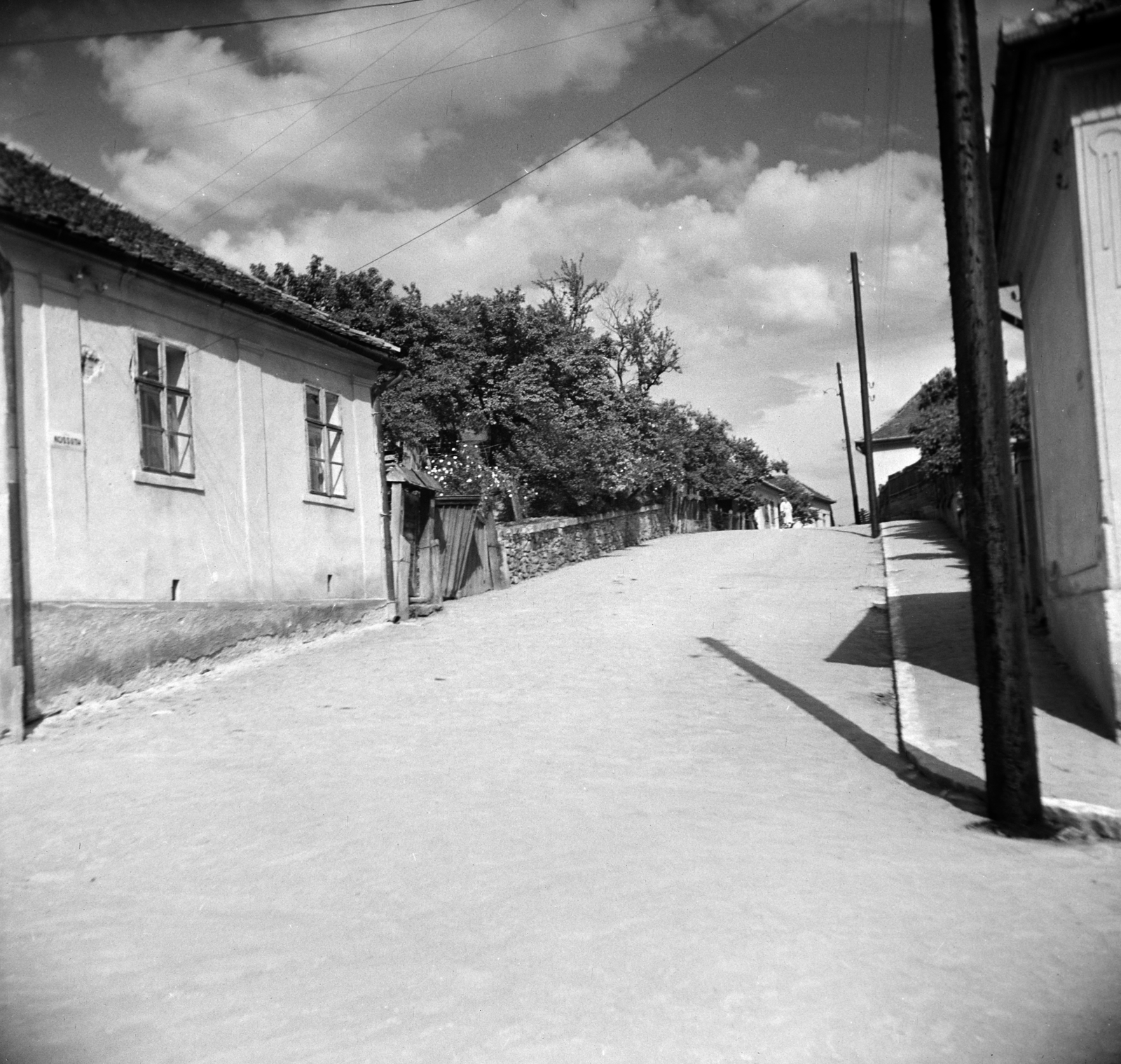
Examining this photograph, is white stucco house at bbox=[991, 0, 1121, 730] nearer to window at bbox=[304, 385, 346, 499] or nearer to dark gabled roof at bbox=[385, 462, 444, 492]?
window at bbox=[304, 385, 346, 499]

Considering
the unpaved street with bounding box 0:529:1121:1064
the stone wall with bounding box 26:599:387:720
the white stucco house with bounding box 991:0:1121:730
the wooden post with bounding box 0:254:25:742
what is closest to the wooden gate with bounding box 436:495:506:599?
the stone wall with bounding box 26:599:387:720

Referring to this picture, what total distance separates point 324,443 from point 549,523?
9.68 m

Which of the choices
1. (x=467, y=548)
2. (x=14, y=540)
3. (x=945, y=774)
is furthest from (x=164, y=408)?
(x=945, y=774)

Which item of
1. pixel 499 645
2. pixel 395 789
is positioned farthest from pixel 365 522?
pixel 395 789

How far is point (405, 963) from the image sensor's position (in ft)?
13.2

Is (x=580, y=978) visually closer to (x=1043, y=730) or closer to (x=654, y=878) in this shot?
(x=654, y=878)

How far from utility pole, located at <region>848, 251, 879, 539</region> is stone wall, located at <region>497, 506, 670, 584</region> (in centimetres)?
723

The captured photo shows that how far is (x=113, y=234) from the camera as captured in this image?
36.9 ft

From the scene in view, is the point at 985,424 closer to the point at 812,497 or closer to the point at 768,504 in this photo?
the point at 768,504

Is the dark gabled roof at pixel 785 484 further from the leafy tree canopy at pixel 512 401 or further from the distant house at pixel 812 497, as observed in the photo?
the leafy tree canopy at pixel 512 401

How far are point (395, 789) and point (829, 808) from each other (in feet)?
9.23

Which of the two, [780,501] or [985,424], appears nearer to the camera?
[985,424]

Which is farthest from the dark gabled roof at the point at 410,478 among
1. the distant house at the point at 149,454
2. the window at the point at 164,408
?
the window at the point at 164,408

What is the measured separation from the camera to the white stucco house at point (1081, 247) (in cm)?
743
